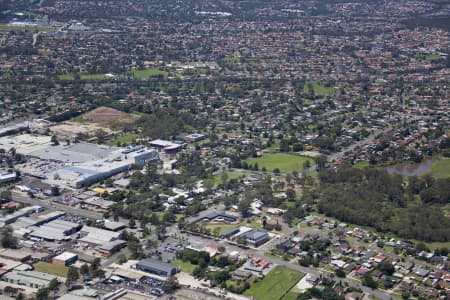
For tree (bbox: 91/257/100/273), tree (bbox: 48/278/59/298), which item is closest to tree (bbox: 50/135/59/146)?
tree (bbox: 91/257/100/273)

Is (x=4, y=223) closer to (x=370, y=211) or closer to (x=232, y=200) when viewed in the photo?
(x=232, y=200)

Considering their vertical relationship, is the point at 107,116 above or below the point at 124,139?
above

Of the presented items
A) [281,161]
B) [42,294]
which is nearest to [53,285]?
[42,294]

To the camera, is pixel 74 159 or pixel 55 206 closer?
pixel 55 206

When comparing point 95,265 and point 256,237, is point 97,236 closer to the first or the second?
point 95,265

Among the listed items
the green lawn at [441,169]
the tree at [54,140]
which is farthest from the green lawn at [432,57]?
the tree at [54,140]

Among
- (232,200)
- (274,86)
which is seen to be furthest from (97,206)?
(274,86)
